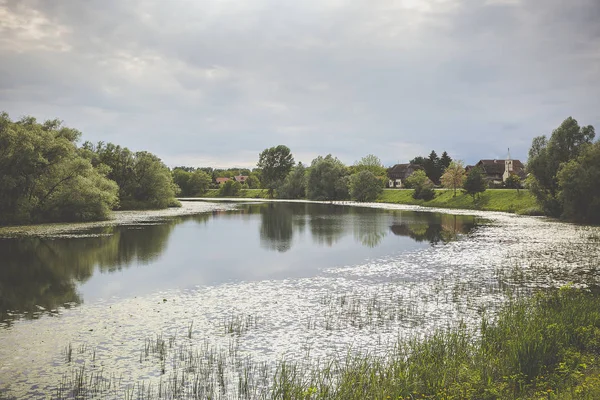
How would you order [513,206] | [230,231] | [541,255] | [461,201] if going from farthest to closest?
[461,201] < [513,206] < [230,231] < [541,255]

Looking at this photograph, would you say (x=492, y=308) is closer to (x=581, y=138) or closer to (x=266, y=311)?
(x=266, y=311)

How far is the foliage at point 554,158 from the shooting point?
242 ft

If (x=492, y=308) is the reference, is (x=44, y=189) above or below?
above

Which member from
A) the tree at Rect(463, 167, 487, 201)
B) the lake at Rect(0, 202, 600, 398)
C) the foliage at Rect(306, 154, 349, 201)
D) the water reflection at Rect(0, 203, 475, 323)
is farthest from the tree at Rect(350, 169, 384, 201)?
the lake at Rect(0, 202, 600, 398)

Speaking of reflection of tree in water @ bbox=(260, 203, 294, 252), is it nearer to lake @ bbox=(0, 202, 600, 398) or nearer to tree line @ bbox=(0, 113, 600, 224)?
lake @ bbox=(0, 202, 600, 398)

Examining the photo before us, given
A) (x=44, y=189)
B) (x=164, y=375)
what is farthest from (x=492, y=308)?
(x=44, y=189)

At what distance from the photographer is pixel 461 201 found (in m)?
108

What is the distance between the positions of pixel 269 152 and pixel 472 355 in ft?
611

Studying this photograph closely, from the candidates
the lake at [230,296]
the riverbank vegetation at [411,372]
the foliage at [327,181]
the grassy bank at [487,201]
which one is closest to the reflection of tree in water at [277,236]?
the lake at [230,296]

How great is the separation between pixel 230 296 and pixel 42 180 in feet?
168

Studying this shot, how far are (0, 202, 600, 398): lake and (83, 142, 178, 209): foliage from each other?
56.7 metres

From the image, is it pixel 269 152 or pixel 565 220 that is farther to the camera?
pixel 269 152

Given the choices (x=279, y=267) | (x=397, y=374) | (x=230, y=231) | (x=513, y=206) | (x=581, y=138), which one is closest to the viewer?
(x=397, y=374)

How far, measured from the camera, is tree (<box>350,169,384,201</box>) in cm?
14150
